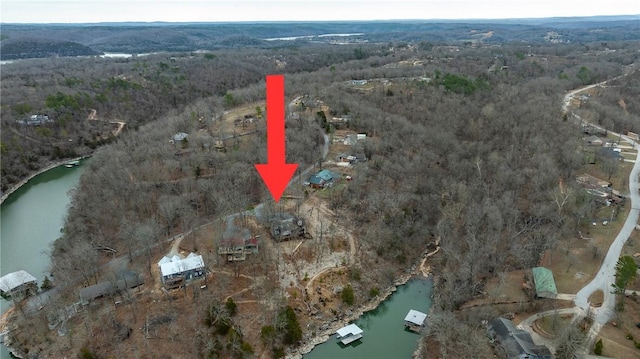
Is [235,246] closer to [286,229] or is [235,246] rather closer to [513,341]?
[286,229]

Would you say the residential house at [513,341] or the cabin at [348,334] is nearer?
the residential house at [513,341]

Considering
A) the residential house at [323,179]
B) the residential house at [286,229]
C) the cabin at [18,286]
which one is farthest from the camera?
the residential house at [323,179]

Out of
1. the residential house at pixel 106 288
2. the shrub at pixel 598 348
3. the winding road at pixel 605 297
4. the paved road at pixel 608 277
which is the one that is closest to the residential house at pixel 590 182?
the paved road at pixel 608 277

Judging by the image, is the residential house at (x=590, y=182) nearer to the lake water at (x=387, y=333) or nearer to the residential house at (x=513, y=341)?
the lake water at (x=387, y=333)

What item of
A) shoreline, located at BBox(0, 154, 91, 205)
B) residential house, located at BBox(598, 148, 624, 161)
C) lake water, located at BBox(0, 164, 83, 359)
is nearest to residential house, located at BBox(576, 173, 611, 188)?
residential house, located at BBox(598, 148, 624, 161)

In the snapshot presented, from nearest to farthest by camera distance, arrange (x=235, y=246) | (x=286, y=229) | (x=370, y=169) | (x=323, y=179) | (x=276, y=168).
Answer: (x=235, y=246)
(x=286, y=229)
(x=276, y=168)
(x=323, y=179)
(x=370, y=169)

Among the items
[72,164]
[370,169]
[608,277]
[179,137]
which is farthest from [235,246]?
[72,164]
